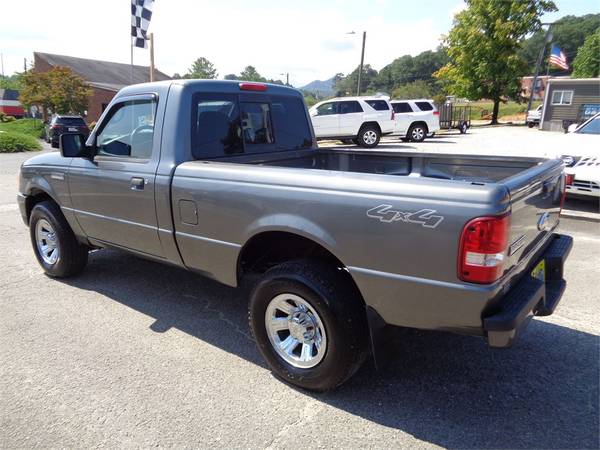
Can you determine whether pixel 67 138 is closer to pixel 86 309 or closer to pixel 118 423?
pixel 86 309

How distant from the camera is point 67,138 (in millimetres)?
3963

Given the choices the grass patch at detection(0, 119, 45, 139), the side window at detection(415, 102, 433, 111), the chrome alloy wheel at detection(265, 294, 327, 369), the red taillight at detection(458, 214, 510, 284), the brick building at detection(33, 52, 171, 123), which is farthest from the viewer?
the brick building at detection(33, 52, 171, 123)

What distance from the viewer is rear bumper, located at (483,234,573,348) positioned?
7.14 feet

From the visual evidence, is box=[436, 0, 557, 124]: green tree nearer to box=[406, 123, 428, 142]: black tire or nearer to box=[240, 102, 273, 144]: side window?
box=[406, 123, 428, 142]: black tire

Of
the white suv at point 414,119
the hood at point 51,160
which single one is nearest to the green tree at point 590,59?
the white suv at point 414,119

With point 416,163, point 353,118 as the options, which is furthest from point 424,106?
point 416,163

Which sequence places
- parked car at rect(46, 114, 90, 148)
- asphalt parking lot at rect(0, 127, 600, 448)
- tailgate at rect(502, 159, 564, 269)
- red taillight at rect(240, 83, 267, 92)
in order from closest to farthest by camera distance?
tailgate at rect(502, 159, 564, 269) < asphalt parking lot at rect(0, 127, 600, 448) < red taillight at rect(240, 83, 267, 92) < parked car at rect(46, 114, 90, 148)

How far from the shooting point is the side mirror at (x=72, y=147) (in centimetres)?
396

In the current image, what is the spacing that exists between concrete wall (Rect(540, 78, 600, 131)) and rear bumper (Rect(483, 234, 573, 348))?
31.7 meters

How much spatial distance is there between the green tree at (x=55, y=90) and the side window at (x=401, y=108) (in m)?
23.5

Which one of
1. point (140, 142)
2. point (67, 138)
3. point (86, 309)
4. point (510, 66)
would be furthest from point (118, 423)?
point (510, 66)

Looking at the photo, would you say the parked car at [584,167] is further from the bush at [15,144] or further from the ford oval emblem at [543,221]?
the bush at [15,144]

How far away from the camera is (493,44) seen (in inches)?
1369

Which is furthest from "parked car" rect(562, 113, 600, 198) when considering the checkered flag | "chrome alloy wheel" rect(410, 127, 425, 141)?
"chrome alloy wheel" rect(410, 127, 425, 141)
